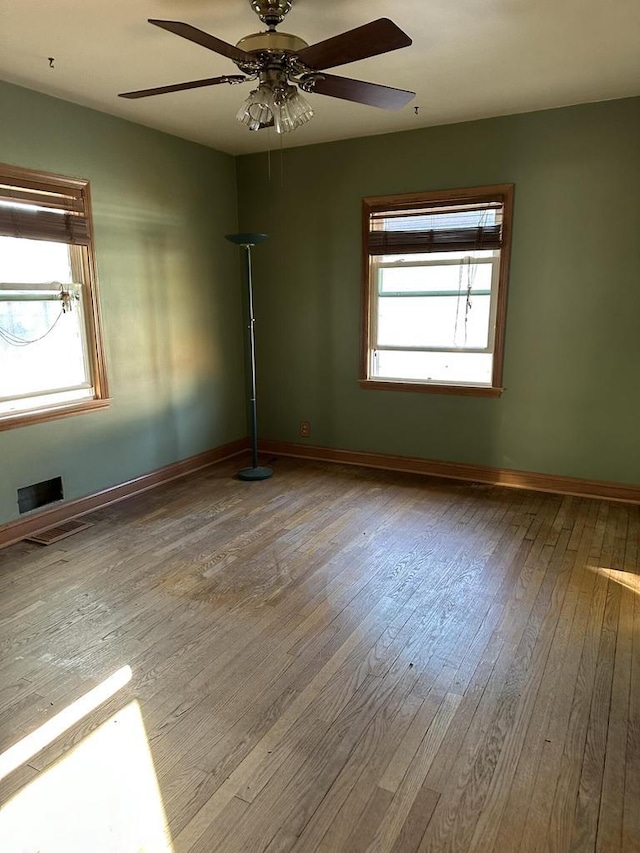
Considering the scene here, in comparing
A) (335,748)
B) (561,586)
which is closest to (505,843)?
(335,748)

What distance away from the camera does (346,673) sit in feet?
7.18

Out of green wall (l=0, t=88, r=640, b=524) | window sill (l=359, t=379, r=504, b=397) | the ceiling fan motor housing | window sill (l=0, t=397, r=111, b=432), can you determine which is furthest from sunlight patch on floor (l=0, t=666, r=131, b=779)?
window sill (l=359, t=379, r=504, b=397)

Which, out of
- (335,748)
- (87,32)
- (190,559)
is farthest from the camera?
(190,559)

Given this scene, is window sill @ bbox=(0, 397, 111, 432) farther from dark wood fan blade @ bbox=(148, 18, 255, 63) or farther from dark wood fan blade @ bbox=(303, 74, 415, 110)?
dark wood fan blade @ bbox=(303, 74, 415, 110)

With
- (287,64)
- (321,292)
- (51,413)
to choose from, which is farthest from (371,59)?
(51,413)

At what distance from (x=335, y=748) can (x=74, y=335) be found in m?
3.03

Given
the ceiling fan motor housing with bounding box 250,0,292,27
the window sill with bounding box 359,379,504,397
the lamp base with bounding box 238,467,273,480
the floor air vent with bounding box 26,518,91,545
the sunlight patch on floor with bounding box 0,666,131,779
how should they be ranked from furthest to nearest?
the lamp base with bounding box 238,467,273,480 → the window sill with bounding box 359,379,504,397 → the floor air vent with bounding box 26,518,91,545 → the ceiling fan motor housing with bounding box 250,0,292,27 → the sunlight patch on floor with bounding box 0,666,131,779

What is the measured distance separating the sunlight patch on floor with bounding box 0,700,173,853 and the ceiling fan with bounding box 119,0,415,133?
2.40 m

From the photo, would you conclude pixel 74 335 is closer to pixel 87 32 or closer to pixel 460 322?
pixel 87 32

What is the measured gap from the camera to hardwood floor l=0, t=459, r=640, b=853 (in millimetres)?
1593

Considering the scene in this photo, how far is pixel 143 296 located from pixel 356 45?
103 inches

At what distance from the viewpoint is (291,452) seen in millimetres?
5227

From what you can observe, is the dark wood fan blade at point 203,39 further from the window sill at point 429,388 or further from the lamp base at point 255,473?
the lamp base at point 255,473

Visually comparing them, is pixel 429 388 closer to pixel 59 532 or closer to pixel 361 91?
pixel 361 91
